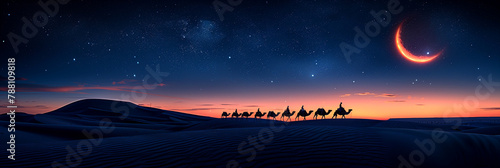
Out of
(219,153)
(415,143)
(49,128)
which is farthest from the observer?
(49,128)

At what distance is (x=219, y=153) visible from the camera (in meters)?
4.39

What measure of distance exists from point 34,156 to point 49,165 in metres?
0.91

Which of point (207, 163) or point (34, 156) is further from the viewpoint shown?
point (34, 156)

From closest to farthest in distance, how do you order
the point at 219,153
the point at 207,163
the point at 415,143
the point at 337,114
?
the point at 207,163, the point at 219,153, the point at 415,143, the point at 337,114

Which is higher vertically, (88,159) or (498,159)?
(88,159)

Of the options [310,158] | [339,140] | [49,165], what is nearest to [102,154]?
[49,165]

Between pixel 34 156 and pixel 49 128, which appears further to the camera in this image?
pixel 49 128

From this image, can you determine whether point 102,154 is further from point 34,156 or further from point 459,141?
point 459,141

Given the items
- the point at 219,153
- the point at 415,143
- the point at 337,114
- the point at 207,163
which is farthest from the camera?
the point at 337,114

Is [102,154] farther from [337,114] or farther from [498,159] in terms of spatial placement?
[337,114]

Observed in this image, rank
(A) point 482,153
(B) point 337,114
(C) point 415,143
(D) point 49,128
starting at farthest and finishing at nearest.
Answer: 1. (B) point 337,114
2. (D) point 49,128
3. (C) point 415,143
4. (A) point 482,153

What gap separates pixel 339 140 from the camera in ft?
17.1

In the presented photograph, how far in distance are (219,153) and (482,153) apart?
4.89 meters

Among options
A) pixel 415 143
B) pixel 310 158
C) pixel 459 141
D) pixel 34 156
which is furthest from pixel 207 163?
pixel 459 141
